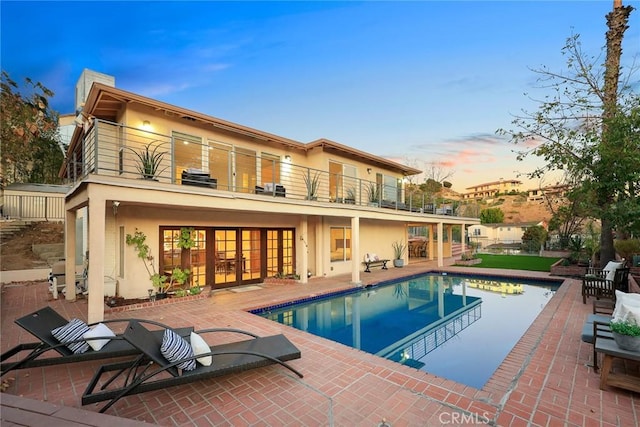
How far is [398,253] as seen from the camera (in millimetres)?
17578

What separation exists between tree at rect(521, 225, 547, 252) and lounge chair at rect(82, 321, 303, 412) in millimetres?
25783

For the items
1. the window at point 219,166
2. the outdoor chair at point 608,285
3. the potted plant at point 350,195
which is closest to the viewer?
the outdoor chair at point 608,285

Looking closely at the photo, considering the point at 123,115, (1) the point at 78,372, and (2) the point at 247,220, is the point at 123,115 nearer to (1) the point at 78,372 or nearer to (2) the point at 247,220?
(2) the point at 247,220

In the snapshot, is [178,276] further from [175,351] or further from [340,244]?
[340,244]

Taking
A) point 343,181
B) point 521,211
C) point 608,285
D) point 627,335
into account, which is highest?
point 343,181

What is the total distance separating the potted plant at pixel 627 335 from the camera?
11.8 feet

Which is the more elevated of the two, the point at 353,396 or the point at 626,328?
the point at 626,328

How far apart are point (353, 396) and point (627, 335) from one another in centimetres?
355

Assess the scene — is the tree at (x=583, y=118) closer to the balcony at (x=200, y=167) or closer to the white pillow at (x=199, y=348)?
the balcony at (x=200, y=167)

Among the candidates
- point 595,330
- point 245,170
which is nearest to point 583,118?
point 595,330

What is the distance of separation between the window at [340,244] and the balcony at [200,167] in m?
1.65

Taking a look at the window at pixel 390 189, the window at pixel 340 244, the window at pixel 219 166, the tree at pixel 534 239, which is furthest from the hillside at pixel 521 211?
the window at pixel 219 166

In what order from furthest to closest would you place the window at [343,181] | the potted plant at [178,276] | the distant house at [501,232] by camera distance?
the distant house at [501,232] → the window at [343,181] → the potted plant at [178,276]

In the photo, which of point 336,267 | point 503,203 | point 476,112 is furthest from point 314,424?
point 503,203
